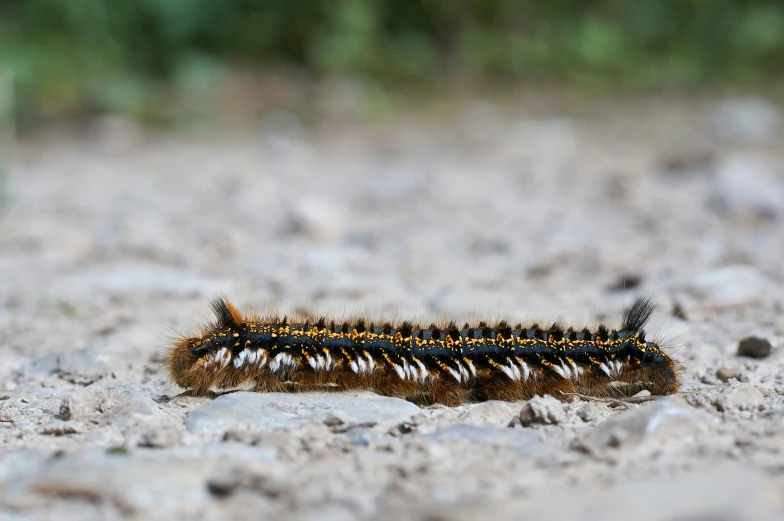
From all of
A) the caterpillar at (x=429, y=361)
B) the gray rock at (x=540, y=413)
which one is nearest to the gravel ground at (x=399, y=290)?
the gray rock at (x=540, y=413)

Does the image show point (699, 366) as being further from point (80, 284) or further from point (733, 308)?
point (80, 284)

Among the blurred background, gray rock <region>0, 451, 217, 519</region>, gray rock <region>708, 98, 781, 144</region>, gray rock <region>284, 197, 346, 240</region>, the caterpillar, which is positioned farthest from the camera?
gray rock <region>708, 98, 781, 144</region>

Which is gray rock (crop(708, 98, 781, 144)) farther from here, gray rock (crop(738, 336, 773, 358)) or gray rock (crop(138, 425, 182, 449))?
gray rock (crop(138, 425, 182, 449))

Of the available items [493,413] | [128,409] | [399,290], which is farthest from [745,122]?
[128,409]

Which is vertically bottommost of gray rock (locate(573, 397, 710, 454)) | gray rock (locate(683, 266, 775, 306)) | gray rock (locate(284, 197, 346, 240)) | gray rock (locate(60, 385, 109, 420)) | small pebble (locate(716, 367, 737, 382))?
gray rock (locate(573, 397, 710, 454))

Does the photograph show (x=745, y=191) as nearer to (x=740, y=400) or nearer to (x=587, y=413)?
(x=740, y=400)

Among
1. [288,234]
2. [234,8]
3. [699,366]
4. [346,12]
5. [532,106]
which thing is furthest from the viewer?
[234,8]

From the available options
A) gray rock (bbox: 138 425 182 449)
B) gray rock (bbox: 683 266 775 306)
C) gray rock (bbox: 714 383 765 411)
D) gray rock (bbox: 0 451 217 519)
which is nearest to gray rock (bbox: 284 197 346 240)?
gray rock (bbox: 683 266 775 306)

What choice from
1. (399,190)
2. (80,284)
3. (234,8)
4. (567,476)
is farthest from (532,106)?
(567,476)
